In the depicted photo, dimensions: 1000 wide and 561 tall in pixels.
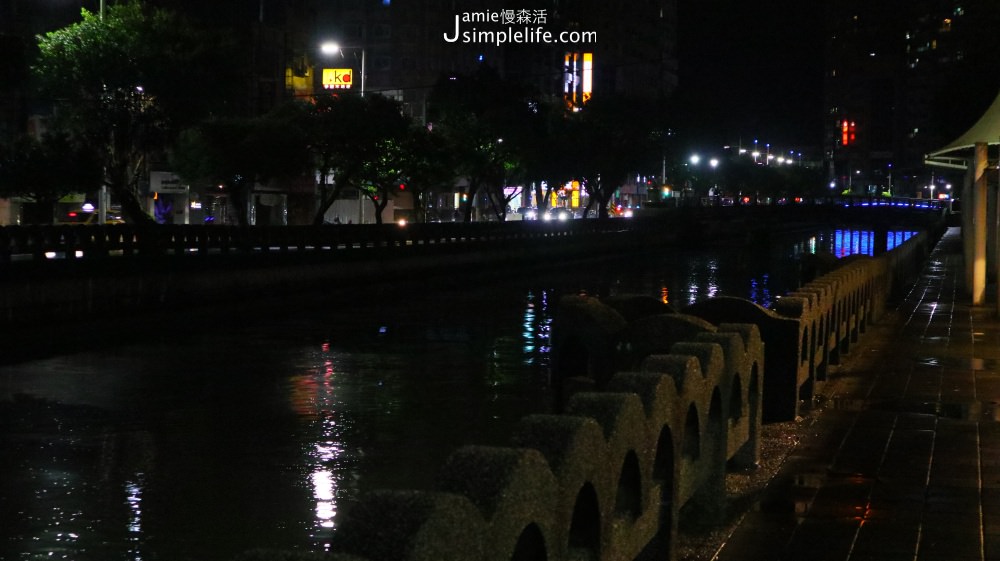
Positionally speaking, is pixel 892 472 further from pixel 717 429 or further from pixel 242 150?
pixel 242 150

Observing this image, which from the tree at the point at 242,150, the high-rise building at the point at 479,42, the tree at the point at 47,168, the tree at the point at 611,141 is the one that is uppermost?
the high-rise building at the point at 479,42

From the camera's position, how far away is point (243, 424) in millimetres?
14242

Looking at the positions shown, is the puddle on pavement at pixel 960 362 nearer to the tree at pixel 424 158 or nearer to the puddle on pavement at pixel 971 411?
the puddle on pavement at pixel 971 411

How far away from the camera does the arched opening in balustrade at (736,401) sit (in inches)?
354

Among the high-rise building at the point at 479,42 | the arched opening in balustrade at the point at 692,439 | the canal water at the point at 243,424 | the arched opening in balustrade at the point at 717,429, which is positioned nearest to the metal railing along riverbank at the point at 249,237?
the canal water at the point at 243,424

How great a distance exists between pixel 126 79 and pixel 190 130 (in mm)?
9796

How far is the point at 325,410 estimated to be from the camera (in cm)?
1532

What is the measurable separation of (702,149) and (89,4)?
194 ft

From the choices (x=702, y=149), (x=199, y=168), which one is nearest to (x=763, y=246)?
(x=199, y=168)

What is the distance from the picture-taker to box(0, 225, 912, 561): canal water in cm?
941

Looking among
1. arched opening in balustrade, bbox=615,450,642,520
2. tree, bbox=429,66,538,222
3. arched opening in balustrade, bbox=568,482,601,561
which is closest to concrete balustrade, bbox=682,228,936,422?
arched opening in balustrade, bbox=615,450,642,520

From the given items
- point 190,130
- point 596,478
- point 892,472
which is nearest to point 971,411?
point 892,472

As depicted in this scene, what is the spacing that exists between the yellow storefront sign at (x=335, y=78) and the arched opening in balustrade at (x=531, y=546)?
281 ft

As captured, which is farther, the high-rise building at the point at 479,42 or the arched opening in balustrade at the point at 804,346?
the high-rise building at the point at 479,42
